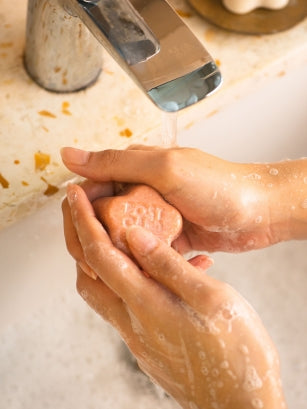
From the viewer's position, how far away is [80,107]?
0.73 m

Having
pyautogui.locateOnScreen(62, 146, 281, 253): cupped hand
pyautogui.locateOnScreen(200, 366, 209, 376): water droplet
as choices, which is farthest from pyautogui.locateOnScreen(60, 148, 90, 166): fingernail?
pyautogui.locateOnScreen(200, 366, 209, 376): water droplet

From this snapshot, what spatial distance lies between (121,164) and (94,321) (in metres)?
0.30

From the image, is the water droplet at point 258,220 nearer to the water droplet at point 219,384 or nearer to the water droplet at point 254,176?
the water droplet at point 254,176

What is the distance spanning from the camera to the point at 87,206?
611mm

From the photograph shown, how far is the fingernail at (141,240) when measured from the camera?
22.5 inches

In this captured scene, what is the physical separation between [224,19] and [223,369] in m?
0.44

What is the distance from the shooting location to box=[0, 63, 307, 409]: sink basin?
78cm

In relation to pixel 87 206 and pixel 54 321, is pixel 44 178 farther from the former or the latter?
pixel 54 321

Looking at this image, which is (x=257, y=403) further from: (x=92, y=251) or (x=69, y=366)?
(x=69, y=366)

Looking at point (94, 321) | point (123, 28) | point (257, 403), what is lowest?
point (94, 321)

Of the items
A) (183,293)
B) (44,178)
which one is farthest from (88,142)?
(183,293)

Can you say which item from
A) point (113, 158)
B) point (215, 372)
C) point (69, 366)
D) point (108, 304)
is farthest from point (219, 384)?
point (69, 366)

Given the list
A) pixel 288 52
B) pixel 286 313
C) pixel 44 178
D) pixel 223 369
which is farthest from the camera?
pixel 286 313

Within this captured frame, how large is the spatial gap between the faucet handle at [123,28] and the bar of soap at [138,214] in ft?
0.39
